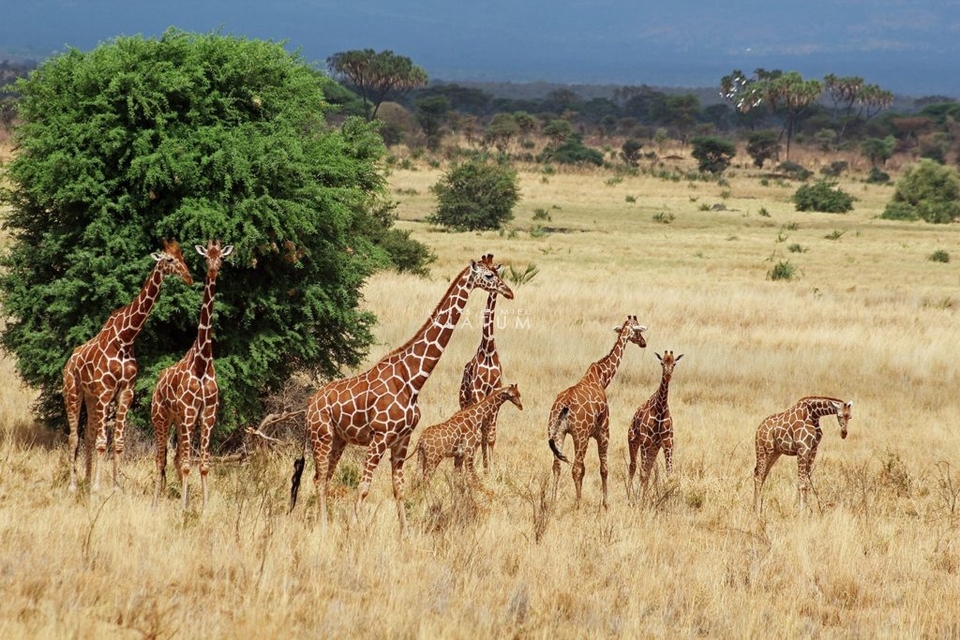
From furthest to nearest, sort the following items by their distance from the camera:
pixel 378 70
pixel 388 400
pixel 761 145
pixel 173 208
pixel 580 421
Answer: pixel 378 70
pixel 761 145
pixel 173 208
pixel 580 421
pixel 388 400

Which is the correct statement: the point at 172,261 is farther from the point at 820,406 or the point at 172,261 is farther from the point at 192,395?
the point at 820,406

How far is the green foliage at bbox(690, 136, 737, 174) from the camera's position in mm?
85625

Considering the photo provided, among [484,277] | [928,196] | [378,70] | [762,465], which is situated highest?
[378,70]

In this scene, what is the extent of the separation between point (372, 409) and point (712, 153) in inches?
3186

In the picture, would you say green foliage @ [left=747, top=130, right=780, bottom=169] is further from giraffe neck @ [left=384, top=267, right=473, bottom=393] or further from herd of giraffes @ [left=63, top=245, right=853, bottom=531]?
giraffe neck @ [left=384, top=267, right=473, bottom=393]

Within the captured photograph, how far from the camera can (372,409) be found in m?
8.83

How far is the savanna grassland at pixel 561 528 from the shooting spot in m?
7.38

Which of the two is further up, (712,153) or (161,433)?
(712,153)

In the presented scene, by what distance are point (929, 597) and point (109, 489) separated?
21.0ft

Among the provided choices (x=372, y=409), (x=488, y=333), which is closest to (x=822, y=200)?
(x=488, y=333)

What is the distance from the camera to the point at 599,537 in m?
9.75

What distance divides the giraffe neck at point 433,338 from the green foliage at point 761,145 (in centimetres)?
8675

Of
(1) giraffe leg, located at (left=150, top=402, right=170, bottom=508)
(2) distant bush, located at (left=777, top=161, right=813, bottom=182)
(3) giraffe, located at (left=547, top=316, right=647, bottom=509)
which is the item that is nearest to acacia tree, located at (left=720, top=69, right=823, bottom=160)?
(2) distant bush, located at (left=777, top=161, right=813, bottom=182)

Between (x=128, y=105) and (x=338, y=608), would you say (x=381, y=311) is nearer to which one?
(x=128, y=105)
